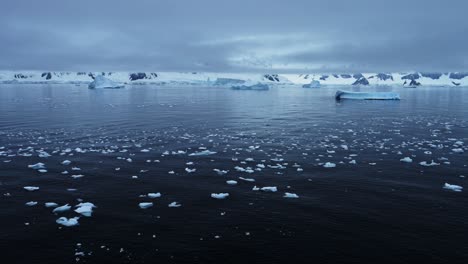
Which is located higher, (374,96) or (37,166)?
(374,96)

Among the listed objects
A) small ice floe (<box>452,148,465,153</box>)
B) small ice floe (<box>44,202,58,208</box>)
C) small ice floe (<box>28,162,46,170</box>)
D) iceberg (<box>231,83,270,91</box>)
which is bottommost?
small ice floe (<box>44,202,58,208</box>)

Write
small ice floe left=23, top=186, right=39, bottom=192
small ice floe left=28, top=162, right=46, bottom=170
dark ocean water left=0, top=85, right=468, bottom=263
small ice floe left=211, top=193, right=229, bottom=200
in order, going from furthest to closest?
small ice floe left=28, top=162, right=46, bottom=170
small ice floe left=23, top=186, right=39, bottom=192
small ice floe left=211, top=193, right=229, bottom=200
dark ocean water left=0, top=85, right=468, bottom=263

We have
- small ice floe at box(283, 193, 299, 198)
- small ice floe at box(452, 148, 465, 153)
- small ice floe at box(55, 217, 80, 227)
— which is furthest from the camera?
small ice floe at box(452, 148, 465, 153)

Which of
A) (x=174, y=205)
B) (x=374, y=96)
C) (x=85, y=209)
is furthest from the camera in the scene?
(x=374, y=96)

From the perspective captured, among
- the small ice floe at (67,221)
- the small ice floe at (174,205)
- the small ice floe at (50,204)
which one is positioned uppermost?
the small ice floe at (50,204)

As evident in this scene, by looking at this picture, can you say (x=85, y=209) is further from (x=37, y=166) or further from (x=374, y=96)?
(x=374, y=96)

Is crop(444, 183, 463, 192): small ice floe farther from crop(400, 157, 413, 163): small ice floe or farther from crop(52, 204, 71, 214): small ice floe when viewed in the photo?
crop(52, 204, 71, 214): small ice floe

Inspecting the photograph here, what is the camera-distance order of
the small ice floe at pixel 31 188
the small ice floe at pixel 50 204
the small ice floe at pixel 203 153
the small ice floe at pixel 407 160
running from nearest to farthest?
the small ice floe at pixel 50 204, the small ice floe at pixel 31 188, the small ice floe at pixel 407 160, the small ice floe at pixel 203 153

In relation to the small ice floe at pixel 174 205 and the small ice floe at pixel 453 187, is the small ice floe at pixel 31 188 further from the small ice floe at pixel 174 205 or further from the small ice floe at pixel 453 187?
the small ice floe at pixel 453 187

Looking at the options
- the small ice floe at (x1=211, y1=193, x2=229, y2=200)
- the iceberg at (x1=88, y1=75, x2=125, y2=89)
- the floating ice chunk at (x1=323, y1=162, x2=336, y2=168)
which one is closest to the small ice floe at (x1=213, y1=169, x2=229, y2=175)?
the small ice floe at (x1=211, y1=193, x2=229, y2=200)

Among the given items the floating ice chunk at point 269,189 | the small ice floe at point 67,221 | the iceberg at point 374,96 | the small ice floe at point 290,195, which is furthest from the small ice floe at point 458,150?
the iceberg at point 374,96

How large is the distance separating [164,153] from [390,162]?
37.1 feet

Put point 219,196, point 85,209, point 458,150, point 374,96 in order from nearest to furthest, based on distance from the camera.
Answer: point 85,209 < point 219,196 < point 458,150 < point 374,96

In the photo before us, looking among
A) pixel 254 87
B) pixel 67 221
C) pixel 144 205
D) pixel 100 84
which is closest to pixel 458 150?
pixel 144 205
